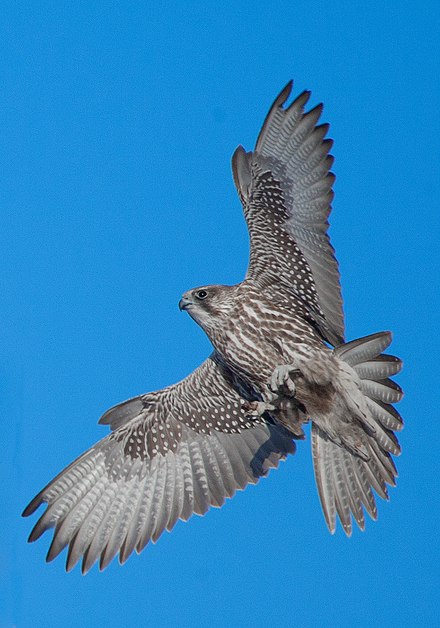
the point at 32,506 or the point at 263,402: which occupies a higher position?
the point at 32,506

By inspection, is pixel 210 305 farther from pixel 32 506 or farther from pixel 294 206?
pixel 32 506

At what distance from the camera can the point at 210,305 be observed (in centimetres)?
770

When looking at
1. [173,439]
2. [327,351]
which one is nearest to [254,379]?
[327,351]

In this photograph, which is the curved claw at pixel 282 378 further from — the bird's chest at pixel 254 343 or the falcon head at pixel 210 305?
the falcon head at pixel 210 305

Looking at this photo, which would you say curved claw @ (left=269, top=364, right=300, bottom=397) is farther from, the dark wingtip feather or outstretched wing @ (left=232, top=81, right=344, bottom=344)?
the dark wingtip feather

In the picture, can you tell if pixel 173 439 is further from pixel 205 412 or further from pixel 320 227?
pixel 320 227

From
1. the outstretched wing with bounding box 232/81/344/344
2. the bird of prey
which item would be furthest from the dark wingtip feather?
the outstretched wing with bounding box 232/81/344/344

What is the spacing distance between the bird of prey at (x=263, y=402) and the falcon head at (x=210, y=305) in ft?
0.04

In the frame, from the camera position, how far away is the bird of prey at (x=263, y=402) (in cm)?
734

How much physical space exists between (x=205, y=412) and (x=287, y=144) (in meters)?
2.56

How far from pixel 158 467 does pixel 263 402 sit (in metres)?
1.77

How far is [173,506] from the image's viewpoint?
28.2 feet

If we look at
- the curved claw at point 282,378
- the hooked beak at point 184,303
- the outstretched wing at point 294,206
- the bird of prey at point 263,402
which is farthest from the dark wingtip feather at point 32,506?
the outstretched wing at point 294,206

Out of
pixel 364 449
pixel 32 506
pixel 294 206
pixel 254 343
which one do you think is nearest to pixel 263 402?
pixel 254 343
